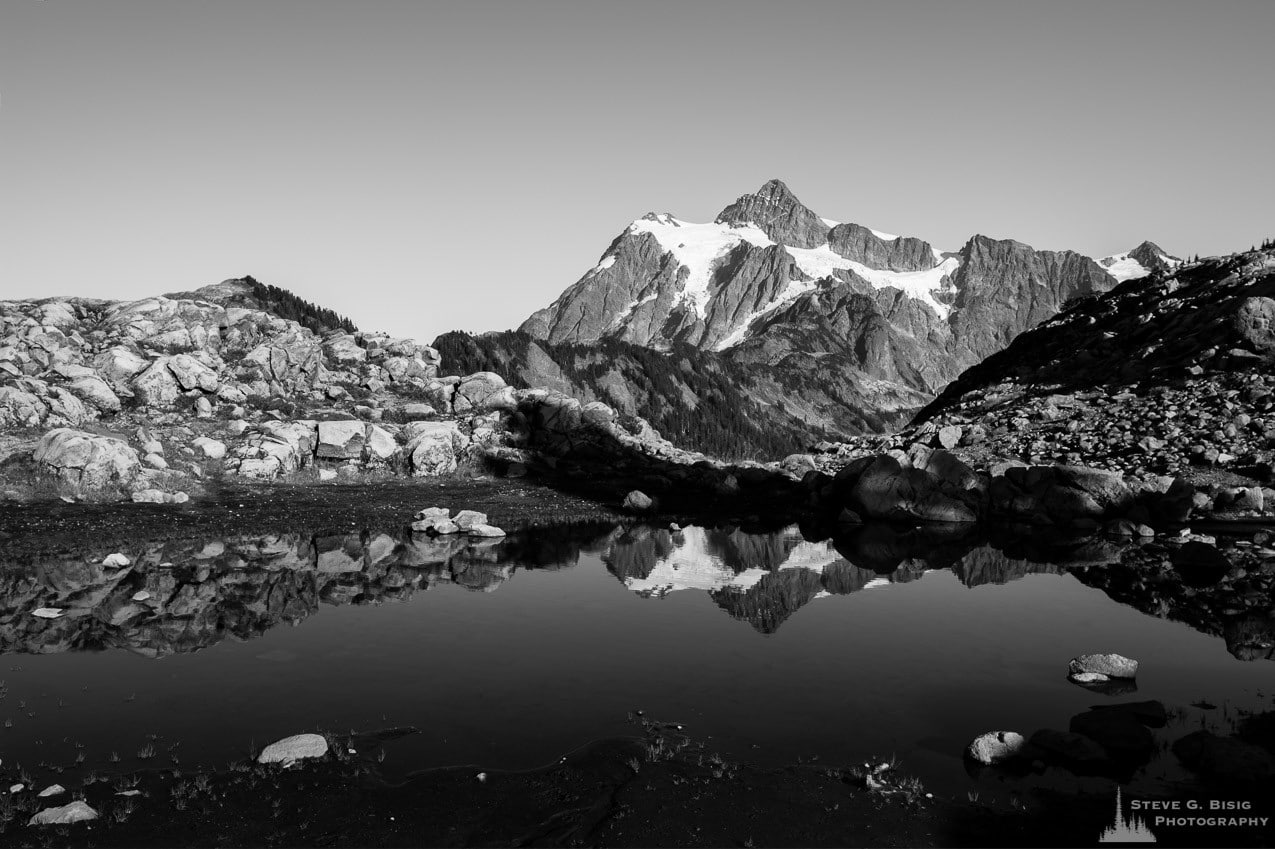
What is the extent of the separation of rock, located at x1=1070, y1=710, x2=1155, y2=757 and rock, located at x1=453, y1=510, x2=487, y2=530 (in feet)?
143

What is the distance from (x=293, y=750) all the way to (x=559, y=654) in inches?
446

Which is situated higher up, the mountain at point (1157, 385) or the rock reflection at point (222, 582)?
the mountain at point (1157, 385)

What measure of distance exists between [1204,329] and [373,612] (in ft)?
242

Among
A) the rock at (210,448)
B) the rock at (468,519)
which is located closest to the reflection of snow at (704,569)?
the rock at (468,519)

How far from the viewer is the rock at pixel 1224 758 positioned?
16.9 m

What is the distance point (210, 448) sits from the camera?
69.6 m

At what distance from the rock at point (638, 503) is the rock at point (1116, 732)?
167ft

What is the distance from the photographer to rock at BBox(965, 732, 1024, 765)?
60.7 ft

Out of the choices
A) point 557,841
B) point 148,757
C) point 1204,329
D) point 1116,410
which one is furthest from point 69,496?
point 1204,329

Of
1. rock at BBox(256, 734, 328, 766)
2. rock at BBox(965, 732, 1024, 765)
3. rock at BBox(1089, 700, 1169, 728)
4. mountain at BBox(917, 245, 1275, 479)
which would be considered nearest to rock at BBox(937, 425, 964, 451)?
mountain at BBox(917, 245, 1275, 479)

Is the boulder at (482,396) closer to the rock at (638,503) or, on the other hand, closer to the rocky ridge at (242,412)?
the rocky ridge at (242,412)

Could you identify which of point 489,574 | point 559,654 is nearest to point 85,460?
point 489,574

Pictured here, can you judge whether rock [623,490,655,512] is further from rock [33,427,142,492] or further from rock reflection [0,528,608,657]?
rock [33,427,142,492]

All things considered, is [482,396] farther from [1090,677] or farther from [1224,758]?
[1224,758]
